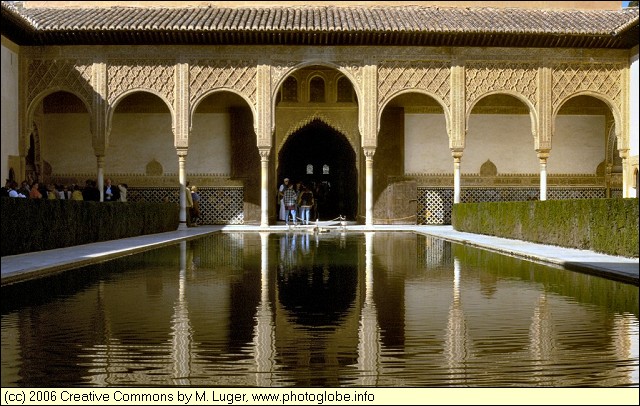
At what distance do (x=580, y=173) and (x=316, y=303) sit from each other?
18.3 m

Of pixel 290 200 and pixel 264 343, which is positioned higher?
pixel 290 200

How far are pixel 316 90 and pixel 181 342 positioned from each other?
→ 18325 mm

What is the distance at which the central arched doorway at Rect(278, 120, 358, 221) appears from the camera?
2598cm

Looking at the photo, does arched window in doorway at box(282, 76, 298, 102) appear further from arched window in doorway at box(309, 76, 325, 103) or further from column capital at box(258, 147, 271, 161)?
column capital at box(258, 147, 271, 161)

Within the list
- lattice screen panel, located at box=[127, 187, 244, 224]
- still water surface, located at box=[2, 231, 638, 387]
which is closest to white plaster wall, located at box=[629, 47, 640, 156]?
lattice screen panel, located at box=[127, 187, 244, 224]

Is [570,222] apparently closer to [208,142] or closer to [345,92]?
[345,92]

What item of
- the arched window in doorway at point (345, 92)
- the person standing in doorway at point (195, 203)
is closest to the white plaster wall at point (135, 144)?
the person standing in doorway at point (195, 203)

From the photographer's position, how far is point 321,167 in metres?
31.9

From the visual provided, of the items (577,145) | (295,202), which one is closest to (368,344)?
(295,202)

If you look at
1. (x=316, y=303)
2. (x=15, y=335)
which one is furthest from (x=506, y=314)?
(x=15, y=335)

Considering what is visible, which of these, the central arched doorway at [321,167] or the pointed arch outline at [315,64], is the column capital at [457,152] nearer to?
the pointed arch outline at [315,64]

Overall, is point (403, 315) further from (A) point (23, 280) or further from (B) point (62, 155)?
(B) point (62, 155)

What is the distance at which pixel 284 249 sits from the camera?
39.5ft

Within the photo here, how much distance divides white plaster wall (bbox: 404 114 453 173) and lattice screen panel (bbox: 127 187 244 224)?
4.96 meters
